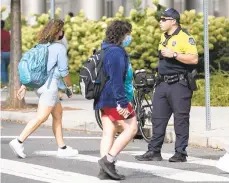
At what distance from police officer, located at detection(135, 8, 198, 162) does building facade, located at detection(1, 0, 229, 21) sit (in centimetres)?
2429

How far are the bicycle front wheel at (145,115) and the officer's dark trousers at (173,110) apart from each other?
211 centimetres

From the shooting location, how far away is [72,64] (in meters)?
Result: 27.4

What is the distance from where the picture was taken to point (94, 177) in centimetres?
1085

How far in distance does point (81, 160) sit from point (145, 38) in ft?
44.1

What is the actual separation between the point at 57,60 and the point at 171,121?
4367 millimetres

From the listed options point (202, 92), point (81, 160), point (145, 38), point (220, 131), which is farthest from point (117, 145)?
point (145, 38)

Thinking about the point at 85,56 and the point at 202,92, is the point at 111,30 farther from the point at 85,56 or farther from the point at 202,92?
the point at 85,56

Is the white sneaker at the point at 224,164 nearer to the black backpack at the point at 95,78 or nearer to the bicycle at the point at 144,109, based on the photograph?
the black backpack at the point at 95,78

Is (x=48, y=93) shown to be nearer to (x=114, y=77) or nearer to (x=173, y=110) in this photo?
(x=173, y=110)

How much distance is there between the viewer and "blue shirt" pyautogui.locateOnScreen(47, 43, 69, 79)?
1255cm

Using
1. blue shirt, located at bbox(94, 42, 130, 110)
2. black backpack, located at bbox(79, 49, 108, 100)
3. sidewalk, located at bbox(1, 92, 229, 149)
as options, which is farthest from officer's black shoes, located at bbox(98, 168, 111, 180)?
sidewalk, located at bbox(1, 92, 229, 149)

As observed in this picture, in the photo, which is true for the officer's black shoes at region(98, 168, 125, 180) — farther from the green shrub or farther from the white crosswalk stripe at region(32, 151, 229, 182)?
the green shrub

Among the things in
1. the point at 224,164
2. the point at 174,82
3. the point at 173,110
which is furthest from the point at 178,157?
the point at 224,164

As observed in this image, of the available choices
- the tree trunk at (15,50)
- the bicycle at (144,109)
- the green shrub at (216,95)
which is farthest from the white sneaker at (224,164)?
the tree trunk at (15,50)
